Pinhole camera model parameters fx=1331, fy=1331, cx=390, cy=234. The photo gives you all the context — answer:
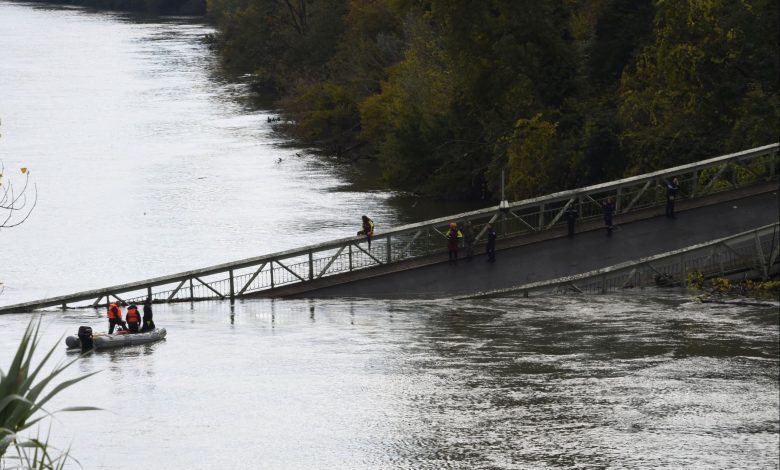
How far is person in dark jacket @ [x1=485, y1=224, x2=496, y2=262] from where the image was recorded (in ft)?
109

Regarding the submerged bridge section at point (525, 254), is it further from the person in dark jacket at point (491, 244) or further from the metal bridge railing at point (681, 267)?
the person in dark jacket at point (491, 244)

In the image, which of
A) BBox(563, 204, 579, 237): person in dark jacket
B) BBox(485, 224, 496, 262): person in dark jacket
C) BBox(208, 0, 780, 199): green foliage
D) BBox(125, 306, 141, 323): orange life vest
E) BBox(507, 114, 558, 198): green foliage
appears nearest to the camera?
BBox(125, 306, 141, 323): orange life vest

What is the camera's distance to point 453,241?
3350 cm

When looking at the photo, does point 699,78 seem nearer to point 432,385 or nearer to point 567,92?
point 567,92

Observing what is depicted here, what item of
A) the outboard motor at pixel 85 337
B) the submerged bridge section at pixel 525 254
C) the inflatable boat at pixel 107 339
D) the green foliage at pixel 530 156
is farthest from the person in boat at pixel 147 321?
the green foliage at pixel 530 156

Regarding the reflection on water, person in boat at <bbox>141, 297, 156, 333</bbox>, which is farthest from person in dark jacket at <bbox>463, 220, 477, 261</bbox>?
person in boat at <bbox>141, 297, 156, 333</bbox>

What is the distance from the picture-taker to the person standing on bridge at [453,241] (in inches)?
1313

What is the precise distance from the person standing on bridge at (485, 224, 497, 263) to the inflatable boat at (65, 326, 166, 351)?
8.79 metres

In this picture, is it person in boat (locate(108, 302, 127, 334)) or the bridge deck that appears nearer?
person in boat (locate(108, 302, 127, 334))

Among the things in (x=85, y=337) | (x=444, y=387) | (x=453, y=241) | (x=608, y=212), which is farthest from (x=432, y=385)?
(x=608, y=212)

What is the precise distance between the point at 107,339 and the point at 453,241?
9432 millimetres

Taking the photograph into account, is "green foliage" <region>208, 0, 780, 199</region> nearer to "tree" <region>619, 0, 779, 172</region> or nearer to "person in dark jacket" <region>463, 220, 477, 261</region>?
"tree" <region>619, 0, 779, 172</region>

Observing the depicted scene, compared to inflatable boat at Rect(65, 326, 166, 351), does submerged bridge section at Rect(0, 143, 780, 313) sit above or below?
above

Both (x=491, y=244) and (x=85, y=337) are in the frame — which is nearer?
(x=85, y=337)
